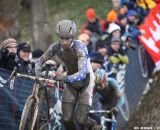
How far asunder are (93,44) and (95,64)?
138 inches

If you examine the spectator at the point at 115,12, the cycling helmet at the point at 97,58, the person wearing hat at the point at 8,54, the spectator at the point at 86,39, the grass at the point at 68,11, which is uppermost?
the grass at the point at 68,11

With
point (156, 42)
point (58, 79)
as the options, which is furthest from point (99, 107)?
point (156, 42)

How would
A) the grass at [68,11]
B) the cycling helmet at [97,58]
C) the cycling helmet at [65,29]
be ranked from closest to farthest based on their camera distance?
the cycling helmet at [65,29], the cycling helmet at [97,58], the grass at [68,11]

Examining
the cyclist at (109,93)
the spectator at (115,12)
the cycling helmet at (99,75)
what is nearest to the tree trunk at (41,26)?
the spectator at (115,12)

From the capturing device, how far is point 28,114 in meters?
10.8

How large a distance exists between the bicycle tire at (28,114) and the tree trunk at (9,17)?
8.22m

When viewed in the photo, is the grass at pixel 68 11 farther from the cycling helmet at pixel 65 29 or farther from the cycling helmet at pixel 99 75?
the cycling helmet at pixel 65 29

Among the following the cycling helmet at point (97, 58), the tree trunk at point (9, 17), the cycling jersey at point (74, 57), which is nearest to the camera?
the cycling jersey at point (74, 57)

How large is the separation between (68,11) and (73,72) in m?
17.2

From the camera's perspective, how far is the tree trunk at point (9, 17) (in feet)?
62.4

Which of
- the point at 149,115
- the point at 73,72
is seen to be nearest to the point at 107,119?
the point at 149,115

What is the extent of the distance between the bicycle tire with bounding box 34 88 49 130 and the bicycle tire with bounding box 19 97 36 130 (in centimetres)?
13

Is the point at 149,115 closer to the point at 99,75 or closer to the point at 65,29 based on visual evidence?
the point at 99,75

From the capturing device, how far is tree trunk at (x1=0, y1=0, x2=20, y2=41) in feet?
62.4
